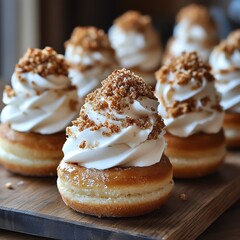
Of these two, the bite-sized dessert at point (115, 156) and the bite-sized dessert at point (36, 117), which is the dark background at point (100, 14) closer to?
the bite-sized dessert at point (36, 117)

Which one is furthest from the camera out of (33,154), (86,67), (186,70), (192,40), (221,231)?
(192,40)

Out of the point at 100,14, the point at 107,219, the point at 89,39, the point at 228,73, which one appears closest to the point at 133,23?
the point at 89,39

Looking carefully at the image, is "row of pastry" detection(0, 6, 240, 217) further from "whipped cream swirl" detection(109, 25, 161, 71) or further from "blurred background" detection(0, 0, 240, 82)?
"blurred background" detection(0, 0, 240, 82)

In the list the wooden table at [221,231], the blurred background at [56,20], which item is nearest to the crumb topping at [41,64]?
the wooden table at [221,231]

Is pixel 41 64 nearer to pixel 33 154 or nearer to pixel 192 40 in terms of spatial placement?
pixel 33 154

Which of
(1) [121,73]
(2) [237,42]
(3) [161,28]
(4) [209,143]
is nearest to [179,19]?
(3) [161,28]

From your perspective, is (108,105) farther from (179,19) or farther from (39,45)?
(39,45)
